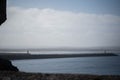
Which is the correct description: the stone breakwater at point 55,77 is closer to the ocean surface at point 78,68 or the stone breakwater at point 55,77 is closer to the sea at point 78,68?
the sea at point 78,68

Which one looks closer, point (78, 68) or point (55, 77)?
point (55, 77)

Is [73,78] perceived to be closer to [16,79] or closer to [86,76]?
[86,76]

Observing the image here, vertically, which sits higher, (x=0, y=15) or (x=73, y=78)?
(x=0, y=15)

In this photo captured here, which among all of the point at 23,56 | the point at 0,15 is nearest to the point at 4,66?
the point at 0,15

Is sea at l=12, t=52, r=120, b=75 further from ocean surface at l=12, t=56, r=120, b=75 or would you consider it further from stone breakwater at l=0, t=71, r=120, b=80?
stone breakwater at l=0, t=71, r=120, b=80

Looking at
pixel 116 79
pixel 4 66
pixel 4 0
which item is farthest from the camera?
pixel 4 66

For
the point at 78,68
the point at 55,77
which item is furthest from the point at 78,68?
the point at 55,77

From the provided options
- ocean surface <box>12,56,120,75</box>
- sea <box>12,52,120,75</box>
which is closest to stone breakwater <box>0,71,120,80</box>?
sea <box>12,52,120,75</box>

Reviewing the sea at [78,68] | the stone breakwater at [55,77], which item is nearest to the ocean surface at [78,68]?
the sea at [78,68]

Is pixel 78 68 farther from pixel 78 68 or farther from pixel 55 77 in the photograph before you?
pixel 55 77

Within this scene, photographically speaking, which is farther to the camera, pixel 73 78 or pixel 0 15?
pixel 0 15

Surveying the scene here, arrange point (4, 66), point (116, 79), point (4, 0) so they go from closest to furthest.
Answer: point (116, 79) < point (4, 0) < point (4, 66)

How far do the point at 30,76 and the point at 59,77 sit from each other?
58 cm

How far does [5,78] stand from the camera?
146 inches
